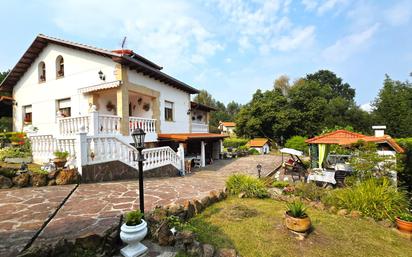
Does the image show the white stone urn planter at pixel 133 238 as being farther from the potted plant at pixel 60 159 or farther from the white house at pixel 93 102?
the potted plant at pixel 60 159

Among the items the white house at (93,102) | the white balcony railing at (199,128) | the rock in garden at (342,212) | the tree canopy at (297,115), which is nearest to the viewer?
the rock in garden at (342,212)

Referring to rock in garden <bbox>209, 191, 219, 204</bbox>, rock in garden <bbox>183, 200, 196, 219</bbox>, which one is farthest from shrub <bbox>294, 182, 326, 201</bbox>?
rock in garden <bbox>183, 200, 196, 219</bbox>

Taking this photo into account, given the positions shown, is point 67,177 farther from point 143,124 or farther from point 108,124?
point 143,124

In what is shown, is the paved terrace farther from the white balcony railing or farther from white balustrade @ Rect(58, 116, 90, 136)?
the white balcony railing

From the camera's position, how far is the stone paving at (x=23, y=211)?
3521 mm

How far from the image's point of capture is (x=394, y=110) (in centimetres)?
2556

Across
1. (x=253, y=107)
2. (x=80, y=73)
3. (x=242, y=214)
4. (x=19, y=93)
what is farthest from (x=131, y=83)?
(x=253, y=107)

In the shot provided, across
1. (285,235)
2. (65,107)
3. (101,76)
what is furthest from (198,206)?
(65,107)

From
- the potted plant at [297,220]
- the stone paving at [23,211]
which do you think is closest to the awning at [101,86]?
the stone paving at [23,211]

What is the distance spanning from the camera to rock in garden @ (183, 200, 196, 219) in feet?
17.9

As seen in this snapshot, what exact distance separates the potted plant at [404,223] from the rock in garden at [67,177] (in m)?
10.1

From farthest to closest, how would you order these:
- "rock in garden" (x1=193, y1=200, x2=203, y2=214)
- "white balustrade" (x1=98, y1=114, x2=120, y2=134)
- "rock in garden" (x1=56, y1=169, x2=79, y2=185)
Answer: "white balustrade" (x1=98, y1=114, x2=120, y2=134), "rock in garden" (x1=56, y1=169, x2=79, y2=185), "rock in garden" (x1=193, y1=200, x2=203, y2=214)

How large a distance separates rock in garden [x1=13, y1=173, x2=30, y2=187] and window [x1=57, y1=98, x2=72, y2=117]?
6428mm

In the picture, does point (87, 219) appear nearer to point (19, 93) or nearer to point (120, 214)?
point (120, 214)
